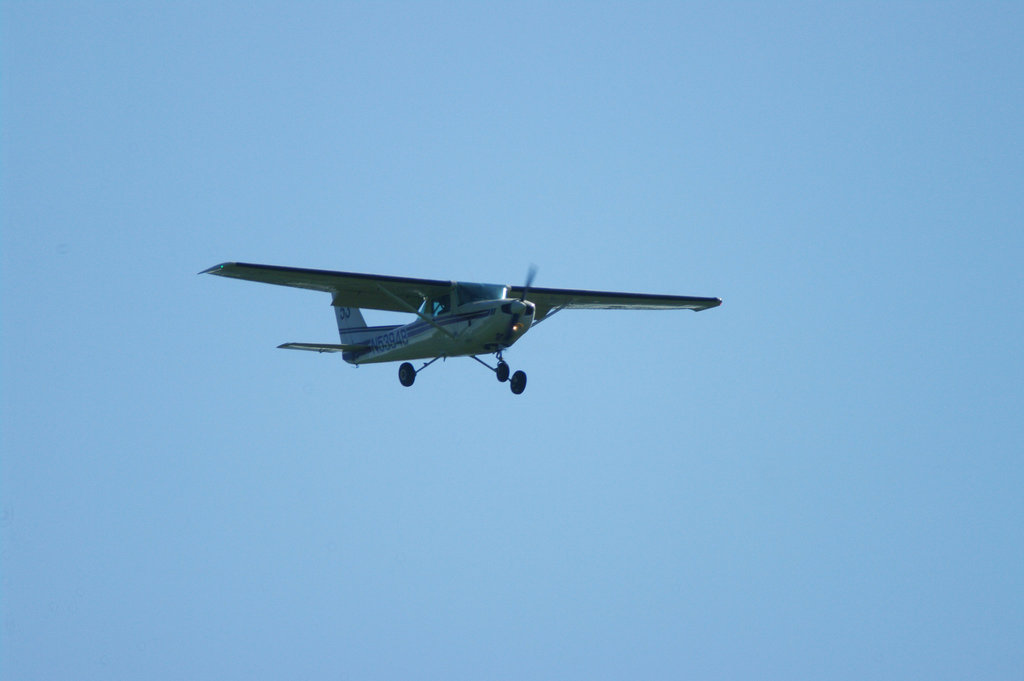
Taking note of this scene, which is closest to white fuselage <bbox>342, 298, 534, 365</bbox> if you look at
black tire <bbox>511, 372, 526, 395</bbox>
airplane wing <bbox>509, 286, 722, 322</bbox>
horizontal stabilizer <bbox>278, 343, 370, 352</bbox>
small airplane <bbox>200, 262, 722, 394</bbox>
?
small airplane <bbox>200, 262, 722, 394</bbox>

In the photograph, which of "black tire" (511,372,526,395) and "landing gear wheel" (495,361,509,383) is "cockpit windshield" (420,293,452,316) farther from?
"black tire" (511,372,526,395)

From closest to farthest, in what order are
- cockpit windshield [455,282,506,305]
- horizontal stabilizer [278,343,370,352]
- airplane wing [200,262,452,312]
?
airplane wing [200,262,452,312] < cockpit windshield [455,282,506,305] < horizontal stabilizer [278,343,370,352]

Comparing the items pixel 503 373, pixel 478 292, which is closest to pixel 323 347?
pixel 503 373

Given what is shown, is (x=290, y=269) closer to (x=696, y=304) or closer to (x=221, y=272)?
(x=221, y=272)

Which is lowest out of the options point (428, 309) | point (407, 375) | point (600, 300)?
point (407, 375)

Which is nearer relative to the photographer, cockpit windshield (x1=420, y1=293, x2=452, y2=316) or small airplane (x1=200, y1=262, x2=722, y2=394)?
small airplane (x1=200, y1=262, x2=722, y2=394)

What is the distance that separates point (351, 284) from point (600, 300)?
6.85 meters

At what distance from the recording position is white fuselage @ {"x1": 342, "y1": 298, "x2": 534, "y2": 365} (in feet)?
97.8

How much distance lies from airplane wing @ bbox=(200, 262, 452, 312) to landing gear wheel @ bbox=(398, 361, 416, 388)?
1.38 metres

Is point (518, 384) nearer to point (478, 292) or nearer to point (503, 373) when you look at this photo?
point (503, 373)

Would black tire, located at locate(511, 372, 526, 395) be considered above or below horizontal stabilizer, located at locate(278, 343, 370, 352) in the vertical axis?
below

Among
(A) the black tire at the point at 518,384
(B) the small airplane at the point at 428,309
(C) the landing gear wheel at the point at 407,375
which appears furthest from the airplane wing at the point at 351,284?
(A) the black tire at the point at 518,384

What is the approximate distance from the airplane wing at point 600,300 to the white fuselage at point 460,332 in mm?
1855

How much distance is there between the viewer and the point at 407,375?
33250mm
